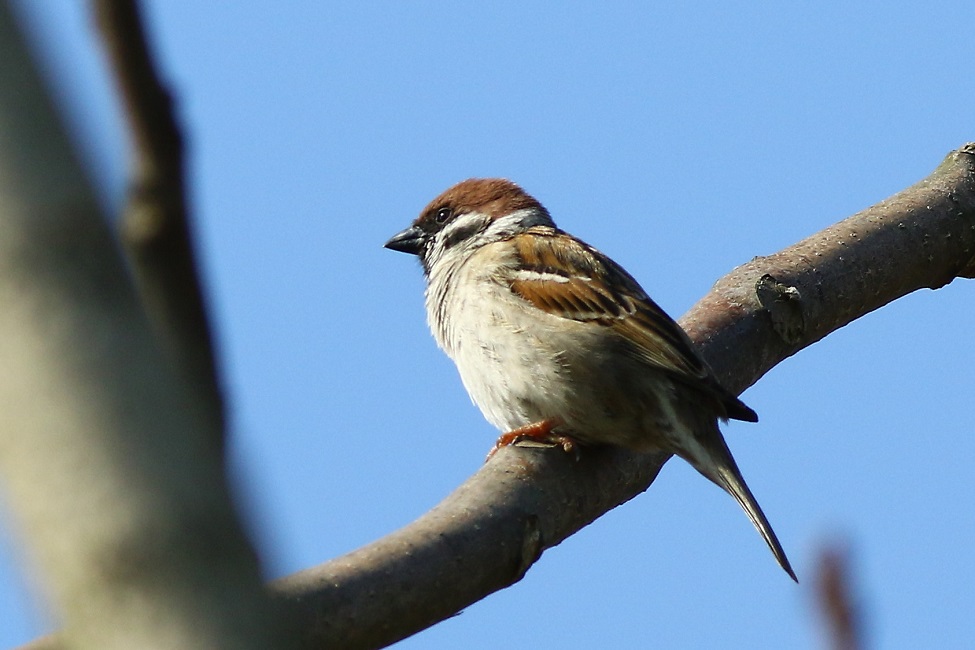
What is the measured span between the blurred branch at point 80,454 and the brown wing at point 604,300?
122 inches

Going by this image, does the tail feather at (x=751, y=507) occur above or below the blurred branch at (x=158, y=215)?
below

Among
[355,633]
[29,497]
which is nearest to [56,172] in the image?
[29,497]

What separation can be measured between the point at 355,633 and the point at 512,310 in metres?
2.13

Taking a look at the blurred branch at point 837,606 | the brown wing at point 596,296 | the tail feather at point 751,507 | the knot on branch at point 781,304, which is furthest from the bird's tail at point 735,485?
the blurred branch at point 837,606

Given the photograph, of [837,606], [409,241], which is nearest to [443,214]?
[409,241]

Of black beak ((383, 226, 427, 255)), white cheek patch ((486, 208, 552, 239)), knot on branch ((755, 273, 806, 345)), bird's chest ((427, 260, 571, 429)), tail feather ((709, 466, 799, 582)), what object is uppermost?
black beak ((383, 226, 427, 255))

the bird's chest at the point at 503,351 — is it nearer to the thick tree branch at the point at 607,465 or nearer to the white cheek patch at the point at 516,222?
the thick tree branch at the point at 607,465

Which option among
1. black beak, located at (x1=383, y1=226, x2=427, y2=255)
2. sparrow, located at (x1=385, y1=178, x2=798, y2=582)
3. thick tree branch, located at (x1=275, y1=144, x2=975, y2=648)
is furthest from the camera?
black beak, located at (x1=383, y1=226, x2=427, y2=255)

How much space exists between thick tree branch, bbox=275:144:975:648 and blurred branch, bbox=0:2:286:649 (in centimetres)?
131

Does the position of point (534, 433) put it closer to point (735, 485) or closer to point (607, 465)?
point (607, 465)

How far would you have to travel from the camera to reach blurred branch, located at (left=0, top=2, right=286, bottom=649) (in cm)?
73

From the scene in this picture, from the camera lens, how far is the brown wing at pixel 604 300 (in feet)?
12.5

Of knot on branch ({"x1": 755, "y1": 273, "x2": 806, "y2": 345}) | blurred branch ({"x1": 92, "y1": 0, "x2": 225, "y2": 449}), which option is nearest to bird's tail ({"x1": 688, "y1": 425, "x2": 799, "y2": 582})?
knot on branch ({"x1": 755, "y1": 273, "x2": 806, "y2": 345})

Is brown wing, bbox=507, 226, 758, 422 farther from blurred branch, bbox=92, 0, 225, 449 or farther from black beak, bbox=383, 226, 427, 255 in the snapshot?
blurred branch, bbox=92, 0, 225, 449
